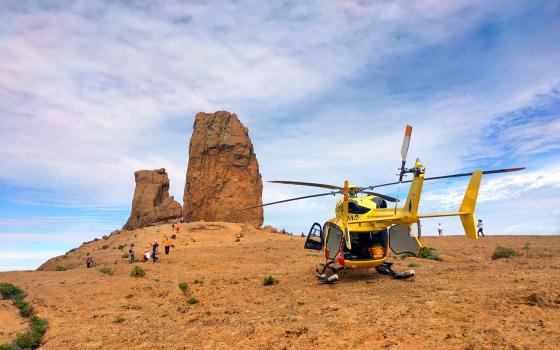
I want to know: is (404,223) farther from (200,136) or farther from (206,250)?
(200,136)

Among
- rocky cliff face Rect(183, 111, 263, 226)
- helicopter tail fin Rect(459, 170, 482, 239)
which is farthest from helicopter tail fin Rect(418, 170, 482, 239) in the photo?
rocky cliff face Rect(183, 111, 263, 226)

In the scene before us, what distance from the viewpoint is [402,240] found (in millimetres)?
13406

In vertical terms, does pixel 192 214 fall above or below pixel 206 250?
above

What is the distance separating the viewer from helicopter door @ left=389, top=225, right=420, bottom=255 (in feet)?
43.1

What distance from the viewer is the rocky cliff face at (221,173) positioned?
161 feet

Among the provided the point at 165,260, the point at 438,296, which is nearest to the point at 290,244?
the point at 165,260

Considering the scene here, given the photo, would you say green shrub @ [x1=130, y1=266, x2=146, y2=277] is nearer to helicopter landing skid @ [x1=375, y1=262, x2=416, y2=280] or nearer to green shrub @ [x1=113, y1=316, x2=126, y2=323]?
green shrub @ [x1=113, y1=316, x2=126, y2=323]

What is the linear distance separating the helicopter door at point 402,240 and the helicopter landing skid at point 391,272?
75 cm

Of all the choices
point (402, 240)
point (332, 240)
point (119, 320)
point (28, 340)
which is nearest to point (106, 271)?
point (119, 320)

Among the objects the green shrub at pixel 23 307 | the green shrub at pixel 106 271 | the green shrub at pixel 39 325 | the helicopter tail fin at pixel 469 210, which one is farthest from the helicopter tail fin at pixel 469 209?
the green shrub at pixel 106 271

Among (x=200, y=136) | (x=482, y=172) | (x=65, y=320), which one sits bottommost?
(x=65, y=320)

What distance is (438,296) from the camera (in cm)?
956

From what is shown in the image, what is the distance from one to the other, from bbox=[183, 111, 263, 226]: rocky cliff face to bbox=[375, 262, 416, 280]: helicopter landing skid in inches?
1362

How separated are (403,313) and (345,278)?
20.1 ft
